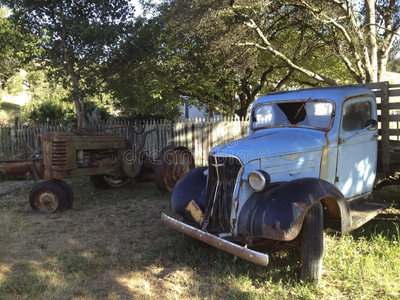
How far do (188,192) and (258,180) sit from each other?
1029mm

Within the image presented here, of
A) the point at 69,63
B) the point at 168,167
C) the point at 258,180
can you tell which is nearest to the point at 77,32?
the point at 69,63

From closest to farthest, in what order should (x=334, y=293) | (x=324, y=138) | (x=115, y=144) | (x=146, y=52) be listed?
(x=334, y=293) < (x=324, y=138) < (x=115, y=144) < (x=146, y=52)

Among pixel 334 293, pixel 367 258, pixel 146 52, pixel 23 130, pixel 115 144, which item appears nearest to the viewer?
pixel 334 293

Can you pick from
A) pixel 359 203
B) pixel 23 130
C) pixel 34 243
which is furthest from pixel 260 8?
pixel 23 130

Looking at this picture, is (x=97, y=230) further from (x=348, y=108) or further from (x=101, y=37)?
(x=101, y=37)

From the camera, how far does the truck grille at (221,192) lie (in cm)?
332

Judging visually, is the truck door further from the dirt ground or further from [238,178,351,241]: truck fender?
the dirt ground

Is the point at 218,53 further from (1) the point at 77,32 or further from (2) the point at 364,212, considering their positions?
(2) the point at 364,212

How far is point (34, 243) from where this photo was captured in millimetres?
4359

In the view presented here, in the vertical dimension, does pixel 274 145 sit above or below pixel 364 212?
above

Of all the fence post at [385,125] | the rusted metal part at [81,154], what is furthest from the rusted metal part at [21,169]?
the fence post at [385,125]

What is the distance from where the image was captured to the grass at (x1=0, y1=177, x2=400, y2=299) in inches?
120

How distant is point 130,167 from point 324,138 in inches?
176

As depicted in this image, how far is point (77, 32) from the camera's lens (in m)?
9.59
